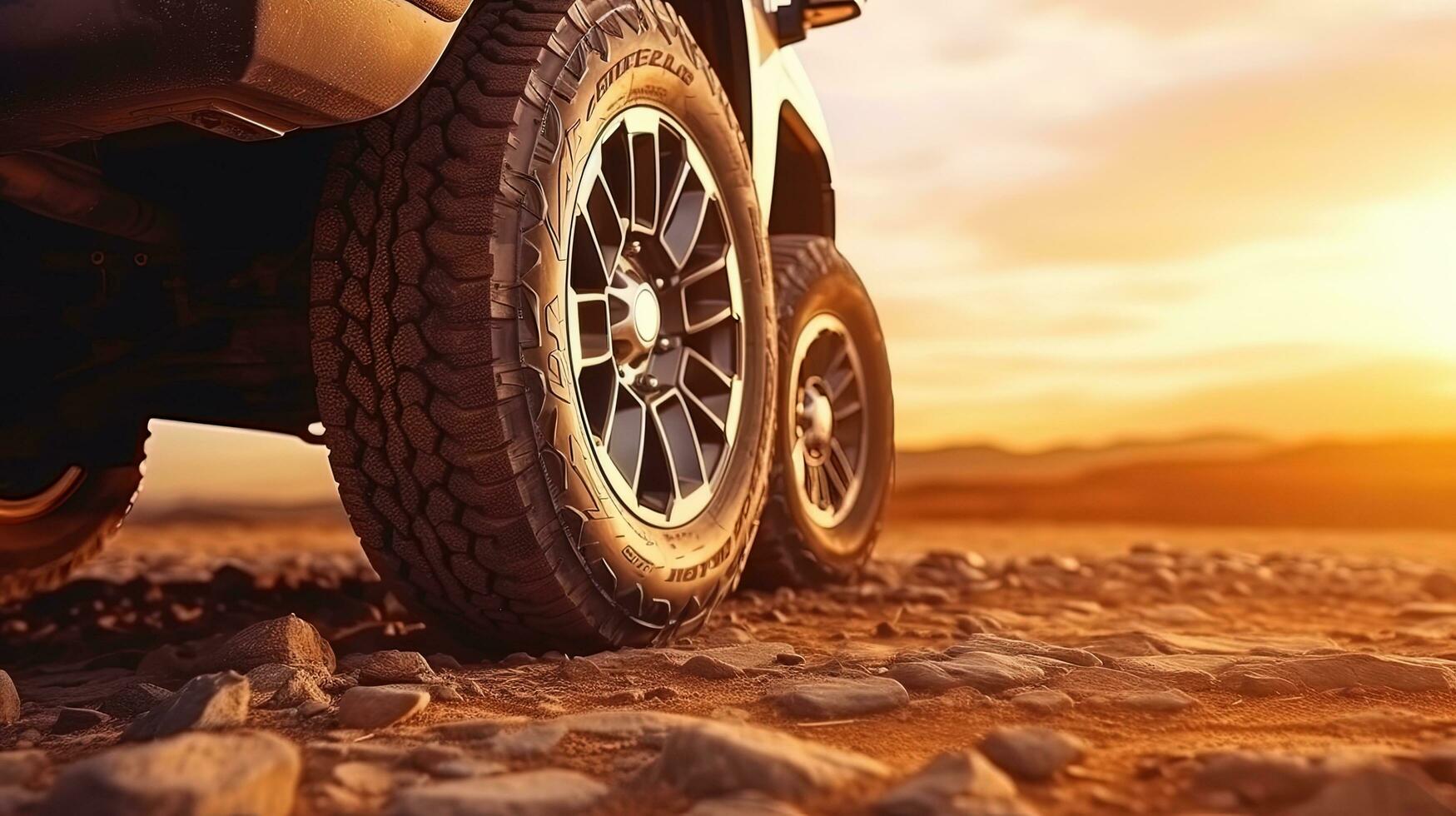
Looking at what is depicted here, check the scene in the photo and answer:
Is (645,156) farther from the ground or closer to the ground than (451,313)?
farther from the ground

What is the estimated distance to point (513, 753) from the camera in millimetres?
1540

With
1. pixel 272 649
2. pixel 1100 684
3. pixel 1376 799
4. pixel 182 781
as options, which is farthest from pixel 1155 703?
pixel 272 649

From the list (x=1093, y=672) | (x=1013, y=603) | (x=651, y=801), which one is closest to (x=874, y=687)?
(x=1093, y=672)

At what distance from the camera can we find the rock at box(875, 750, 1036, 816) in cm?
124

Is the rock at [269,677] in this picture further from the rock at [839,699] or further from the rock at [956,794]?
the rock at [956,794]

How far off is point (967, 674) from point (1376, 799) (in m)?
0.80

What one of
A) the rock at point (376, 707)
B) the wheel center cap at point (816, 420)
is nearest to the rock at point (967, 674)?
the rock at point (376, 707)

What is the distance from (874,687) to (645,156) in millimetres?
1384

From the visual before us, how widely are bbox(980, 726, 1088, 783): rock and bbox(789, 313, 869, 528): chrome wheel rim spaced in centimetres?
242

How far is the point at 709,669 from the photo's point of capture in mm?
2166

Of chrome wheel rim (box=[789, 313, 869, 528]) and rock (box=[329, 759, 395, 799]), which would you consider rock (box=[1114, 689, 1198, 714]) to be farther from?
chrome wheel rim (box=[789, 313, 869, 528])

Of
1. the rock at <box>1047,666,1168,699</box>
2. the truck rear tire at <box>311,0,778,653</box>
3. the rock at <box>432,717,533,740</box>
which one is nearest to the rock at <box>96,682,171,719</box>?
the truck rear tire at <box>311,0,778,653</box>

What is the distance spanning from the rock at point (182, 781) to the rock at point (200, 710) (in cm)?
35

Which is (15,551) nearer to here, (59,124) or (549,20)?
(59,124)
